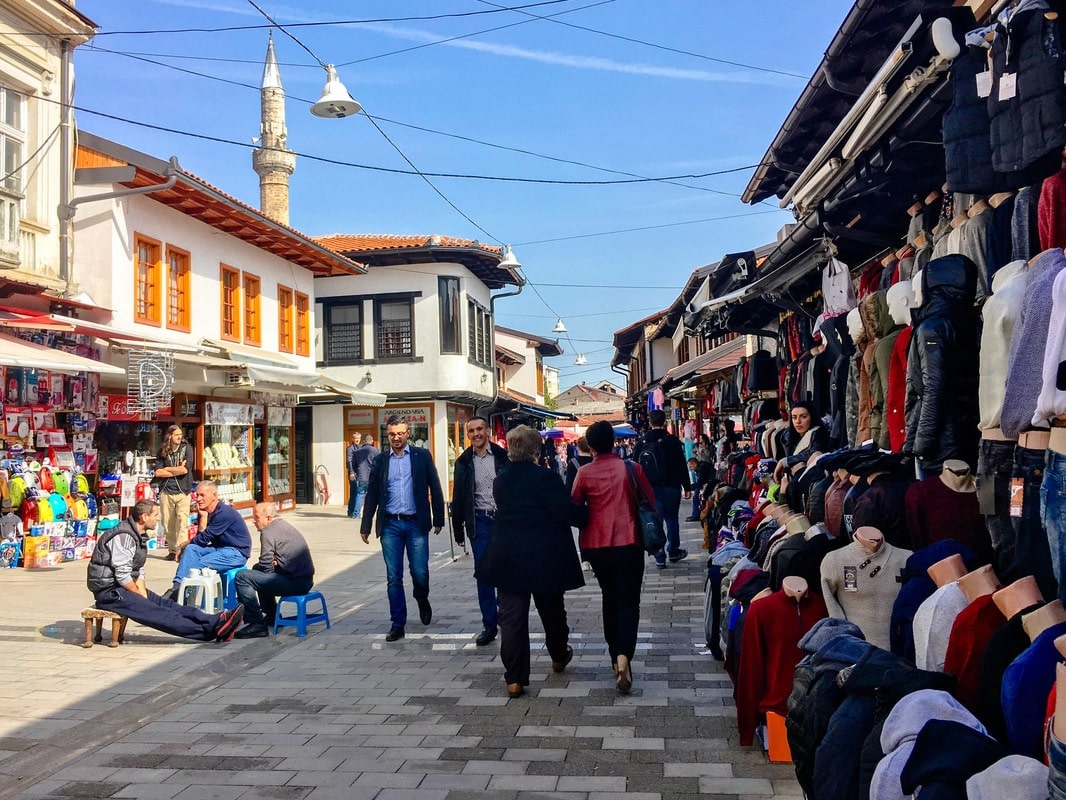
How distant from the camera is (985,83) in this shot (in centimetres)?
437

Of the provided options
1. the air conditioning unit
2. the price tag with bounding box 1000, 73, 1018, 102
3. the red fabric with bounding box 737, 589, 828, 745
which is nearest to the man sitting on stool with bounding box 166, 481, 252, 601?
the red fabric with bounding box 737, 589, 828, 745

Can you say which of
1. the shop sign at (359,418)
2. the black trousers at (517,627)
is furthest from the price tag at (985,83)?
the shop sign at (359,418)

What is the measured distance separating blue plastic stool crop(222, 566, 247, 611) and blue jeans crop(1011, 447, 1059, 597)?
20.8 feet

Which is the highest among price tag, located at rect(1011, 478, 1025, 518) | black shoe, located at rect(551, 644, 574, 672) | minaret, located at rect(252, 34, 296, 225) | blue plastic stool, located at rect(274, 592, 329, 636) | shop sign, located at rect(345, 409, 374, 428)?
minaret, located at rect(252, 34, 296, 225)

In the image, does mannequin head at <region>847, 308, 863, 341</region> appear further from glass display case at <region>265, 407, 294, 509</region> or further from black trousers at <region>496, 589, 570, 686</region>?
glass display case at <region>265, 407, 294, 509</region>

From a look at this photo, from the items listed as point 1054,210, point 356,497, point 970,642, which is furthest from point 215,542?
point 356,497

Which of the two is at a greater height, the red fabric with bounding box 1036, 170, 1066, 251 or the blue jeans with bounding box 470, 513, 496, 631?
the red fabric with bounding box 1036, 170, 1066, 251

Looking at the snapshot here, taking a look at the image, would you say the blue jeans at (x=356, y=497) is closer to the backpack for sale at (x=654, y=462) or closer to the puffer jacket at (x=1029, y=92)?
the backpack for sale at (x=654, y=462)

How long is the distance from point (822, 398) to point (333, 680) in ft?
15.5

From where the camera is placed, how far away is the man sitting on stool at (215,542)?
862 cm

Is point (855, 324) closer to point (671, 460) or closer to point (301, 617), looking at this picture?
point (301, 617)

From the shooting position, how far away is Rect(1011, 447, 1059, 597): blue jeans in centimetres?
Result: 346

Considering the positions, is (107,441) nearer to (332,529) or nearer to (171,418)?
(171,418)

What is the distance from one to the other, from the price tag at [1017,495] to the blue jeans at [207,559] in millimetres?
6841
